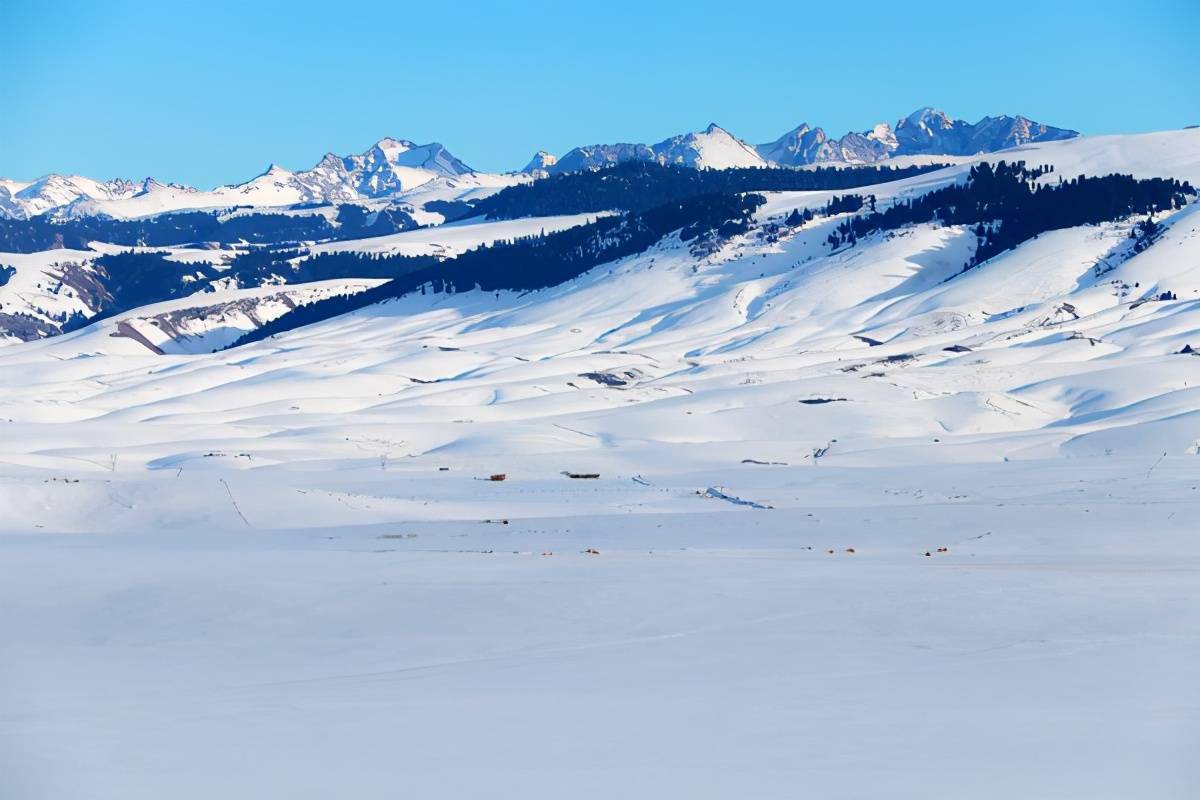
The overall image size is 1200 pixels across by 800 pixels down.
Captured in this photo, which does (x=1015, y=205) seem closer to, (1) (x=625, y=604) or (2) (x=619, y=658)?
(1) (x=625, y=604)

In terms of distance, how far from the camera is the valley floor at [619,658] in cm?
945

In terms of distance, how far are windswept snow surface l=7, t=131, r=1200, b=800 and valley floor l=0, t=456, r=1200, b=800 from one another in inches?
2.1

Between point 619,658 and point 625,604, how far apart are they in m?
2.52

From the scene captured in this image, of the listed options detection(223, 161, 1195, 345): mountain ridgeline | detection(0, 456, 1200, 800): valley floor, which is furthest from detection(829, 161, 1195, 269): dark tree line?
detection(0, 456, 1200, 800): valley floor

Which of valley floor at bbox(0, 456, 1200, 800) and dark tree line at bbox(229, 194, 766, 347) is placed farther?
dark tree line at bbox(229, 194, 766, 347)

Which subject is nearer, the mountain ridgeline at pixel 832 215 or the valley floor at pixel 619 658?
the valley floor at pixel 619 658

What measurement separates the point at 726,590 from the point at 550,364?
8251 centimetres

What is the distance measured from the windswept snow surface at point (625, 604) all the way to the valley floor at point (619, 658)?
53mm

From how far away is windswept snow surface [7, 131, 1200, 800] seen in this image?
9.73 meters

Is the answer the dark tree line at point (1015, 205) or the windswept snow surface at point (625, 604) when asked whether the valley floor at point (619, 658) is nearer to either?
the windswept snow surface at point (625, 604)

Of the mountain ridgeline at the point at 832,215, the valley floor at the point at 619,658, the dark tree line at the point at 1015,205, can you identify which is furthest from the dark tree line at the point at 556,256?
the valley floor at the point at 619,658

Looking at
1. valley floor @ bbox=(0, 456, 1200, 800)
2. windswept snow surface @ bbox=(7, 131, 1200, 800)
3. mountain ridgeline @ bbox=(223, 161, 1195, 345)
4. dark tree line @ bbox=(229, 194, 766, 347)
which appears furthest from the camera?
dark tree line @ bbox=(229, 194, 766, 347)

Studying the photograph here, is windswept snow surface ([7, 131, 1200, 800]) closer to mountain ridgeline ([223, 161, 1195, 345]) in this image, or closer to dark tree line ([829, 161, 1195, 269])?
dark tree line ([829, 161, 1195, 269])

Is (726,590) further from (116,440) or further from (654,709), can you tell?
(116,440)
